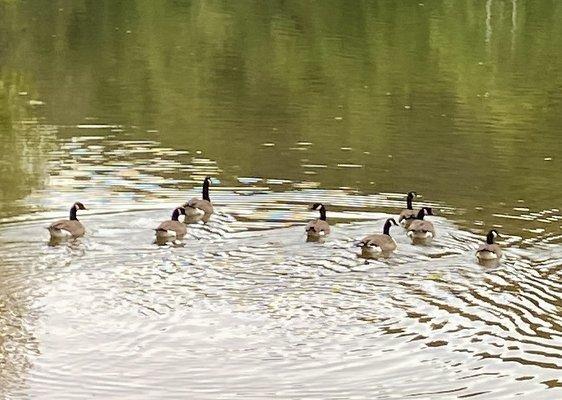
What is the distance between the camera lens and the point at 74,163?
83.8ft

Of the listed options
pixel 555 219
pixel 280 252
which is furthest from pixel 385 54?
pixel 280 252

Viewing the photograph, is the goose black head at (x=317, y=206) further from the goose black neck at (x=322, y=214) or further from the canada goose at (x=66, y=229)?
the canada goose at (x=66, y=229)

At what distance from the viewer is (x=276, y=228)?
20.2 meters

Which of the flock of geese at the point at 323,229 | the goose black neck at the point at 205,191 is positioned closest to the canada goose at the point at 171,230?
the flock of geese at the point at 323,229

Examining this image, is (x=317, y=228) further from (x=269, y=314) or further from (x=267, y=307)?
(x=269, y=314)

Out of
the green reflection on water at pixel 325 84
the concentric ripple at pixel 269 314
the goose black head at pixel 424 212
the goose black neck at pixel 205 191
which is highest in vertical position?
the green reflection on water at pixel 325 84

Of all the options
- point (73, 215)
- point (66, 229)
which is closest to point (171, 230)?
point (66, 229)

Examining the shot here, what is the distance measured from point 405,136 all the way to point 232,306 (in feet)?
48.3

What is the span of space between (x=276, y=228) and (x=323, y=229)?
3.55 ft

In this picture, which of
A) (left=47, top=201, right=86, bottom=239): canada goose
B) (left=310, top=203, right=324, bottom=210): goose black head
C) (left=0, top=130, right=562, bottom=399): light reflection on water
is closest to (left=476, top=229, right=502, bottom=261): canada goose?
(left=0, top=130, right=562, bottom=399): light reflection on water

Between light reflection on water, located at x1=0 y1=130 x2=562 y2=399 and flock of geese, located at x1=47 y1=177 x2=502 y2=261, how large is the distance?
225 millimetres

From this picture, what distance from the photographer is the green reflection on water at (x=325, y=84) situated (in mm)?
26625

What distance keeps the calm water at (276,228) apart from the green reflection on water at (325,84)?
0.15m

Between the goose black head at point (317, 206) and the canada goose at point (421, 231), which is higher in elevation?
the goose black head at point (317, 206)
